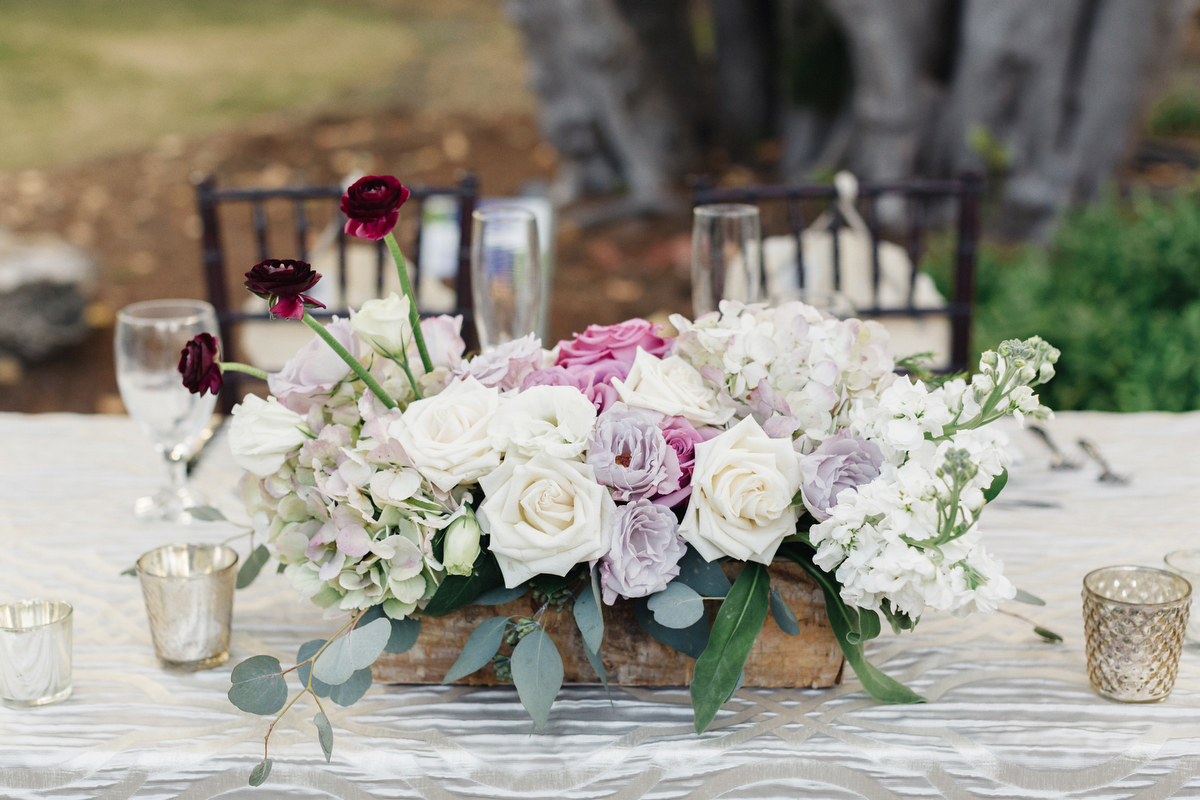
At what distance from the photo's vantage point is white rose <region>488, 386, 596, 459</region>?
728 millimetres

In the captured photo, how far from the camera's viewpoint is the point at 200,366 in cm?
73

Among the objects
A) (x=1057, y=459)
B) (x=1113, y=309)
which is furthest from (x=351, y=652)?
(x=1113, y=309)

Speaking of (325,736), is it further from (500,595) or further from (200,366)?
(200,366)

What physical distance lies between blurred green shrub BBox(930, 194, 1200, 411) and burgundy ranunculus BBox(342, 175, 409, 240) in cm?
210

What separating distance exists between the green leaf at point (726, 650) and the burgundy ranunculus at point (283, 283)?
331 millimetres

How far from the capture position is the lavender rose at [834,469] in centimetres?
72

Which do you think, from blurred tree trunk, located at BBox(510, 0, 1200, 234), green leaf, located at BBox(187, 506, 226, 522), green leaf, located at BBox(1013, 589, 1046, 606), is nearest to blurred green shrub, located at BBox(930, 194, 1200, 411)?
blurred tree trunk, located at BBox(510, 0, 1200, 234)

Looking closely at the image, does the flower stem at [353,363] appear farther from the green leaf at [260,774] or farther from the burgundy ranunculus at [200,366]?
the green leaf at [260,774]

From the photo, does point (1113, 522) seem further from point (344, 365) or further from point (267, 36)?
point (267, 36)

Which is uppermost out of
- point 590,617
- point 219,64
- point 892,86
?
point 219,64

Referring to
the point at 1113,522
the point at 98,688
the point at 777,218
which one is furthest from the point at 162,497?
the point at 777,218

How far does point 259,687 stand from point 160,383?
0.44 metres

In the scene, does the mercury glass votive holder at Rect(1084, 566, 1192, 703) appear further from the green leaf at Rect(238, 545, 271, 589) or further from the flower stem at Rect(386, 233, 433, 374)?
the green leaf at Rect(238, 545, 271, 589)

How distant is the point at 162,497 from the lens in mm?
1138
